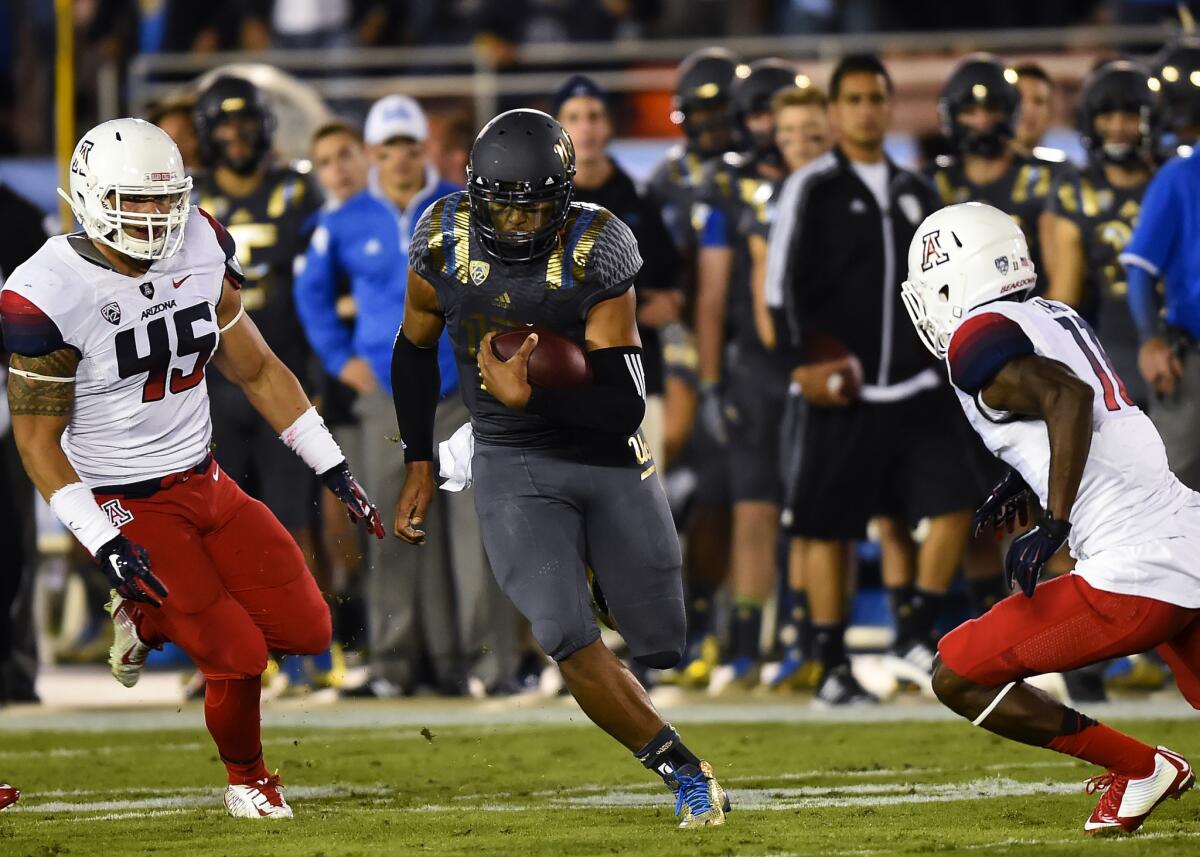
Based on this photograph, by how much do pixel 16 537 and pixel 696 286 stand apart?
9.03 feet

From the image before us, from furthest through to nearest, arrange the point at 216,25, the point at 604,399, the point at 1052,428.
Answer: the point at 216,25 → the point at 604,399 → the point at 1052,428


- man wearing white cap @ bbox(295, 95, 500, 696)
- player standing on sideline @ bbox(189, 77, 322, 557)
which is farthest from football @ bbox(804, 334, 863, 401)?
player standing on sideline @ bbox(189, 77, 322, 557)

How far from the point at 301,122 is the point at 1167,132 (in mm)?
4278

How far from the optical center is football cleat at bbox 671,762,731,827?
5082 millimetres

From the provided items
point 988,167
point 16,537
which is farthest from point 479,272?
point 16,537

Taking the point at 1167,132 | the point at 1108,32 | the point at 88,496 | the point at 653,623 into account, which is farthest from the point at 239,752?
the point at 1108,32

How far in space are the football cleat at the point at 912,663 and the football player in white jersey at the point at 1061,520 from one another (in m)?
2.70

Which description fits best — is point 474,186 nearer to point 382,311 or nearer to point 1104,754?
point 1104,754

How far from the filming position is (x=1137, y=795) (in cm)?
493

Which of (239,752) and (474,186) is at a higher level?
(474,186)

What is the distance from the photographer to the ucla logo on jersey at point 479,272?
528cm

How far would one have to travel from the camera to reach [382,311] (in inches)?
321

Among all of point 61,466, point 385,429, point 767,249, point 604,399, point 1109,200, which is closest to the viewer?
point 604,399

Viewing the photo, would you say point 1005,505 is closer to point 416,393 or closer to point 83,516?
point 416,393
